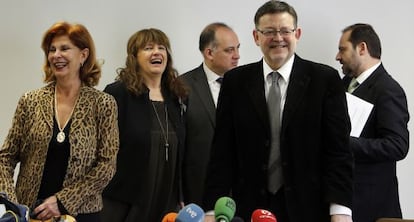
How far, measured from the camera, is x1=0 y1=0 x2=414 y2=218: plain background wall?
131 inches

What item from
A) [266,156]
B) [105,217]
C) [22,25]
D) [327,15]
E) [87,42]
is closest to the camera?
[266,156]

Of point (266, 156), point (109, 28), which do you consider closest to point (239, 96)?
point (266, 156)

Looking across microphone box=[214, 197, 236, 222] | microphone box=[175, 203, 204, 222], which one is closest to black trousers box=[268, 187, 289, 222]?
microphone box=[214, 197, 236, 222]

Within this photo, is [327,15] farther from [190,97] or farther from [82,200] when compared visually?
[82,200]

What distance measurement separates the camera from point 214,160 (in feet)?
7.23

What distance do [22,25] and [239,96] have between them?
1.70 meters

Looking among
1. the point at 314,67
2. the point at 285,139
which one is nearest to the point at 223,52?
the point at 314,67

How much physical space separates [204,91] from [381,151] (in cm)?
95

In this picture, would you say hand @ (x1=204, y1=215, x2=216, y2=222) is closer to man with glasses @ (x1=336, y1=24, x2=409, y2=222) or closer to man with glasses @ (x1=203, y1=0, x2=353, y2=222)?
man with glasses @ (x1=203, y1=0, x2=353, y2=222)

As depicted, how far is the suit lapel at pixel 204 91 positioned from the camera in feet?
9.82

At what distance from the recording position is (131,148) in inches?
109

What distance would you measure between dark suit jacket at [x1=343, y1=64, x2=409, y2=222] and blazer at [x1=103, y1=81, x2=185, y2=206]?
103 cm

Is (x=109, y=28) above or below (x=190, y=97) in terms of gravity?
above

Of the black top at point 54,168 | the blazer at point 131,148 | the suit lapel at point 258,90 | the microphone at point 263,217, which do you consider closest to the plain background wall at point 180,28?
the blazer at point 131,148
